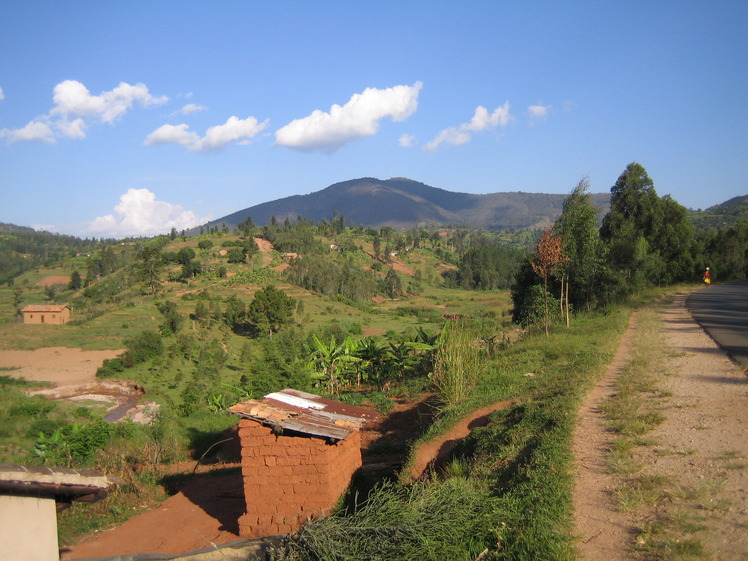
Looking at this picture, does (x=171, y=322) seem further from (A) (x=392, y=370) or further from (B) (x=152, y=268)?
(A) (x=392, y=370)

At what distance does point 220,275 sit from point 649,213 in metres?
45.0

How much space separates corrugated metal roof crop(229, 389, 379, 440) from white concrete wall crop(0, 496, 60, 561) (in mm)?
2538

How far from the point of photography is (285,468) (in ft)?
24.5

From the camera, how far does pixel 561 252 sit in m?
18.1

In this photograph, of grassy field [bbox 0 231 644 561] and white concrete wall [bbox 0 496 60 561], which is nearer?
white concrete wall [bbox 0 496 60 561]

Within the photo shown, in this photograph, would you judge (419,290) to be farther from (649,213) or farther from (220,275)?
(649,213)

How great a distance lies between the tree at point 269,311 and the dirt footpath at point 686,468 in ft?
112

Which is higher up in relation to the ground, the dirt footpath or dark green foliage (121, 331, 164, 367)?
the dirt footpath

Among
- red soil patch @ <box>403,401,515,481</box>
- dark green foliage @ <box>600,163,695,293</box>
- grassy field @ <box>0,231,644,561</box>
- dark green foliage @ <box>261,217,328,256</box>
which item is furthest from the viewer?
dark green foliage @ <box>261,217,328,256</box>

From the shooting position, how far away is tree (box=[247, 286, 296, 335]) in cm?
4175

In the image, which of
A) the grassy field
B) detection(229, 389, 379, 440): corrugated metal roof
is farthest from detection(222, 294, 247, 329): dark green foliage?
detection(229, 389, 379, 440): corrugated metal roof

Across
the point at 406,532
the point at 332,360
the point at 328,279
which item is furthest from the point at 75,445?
the point at 328,279

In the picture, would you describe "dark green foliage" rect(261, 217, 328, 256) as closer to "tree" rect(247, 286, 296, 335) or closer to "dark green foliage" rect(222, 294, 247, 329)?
"dark green foliage" rect(222, 294, 247, 329)

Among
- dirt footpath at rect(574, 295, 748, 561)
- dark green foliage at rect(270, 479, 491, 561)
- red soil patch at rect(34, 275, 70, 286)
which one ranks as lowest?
dark green foliage at rect(270, 479, 491, 561)
